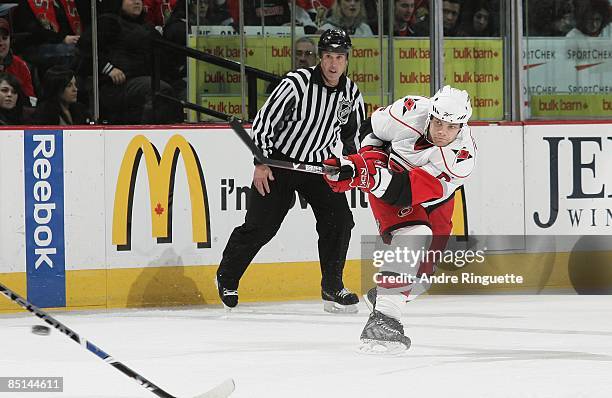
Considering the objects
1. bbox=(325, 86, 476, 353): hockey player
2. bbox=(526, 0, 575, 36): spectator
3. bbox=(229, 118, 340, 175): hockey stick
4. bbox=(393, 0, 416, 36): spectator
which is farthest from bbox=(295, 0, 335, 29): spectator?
bbox=(325, 86, 476, 353): hockey player

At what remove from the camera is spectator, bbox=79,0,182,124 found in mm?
5648

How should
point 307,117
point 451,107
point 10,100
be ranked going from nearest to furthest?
point 451,107 < point 307,117 < point 10,100

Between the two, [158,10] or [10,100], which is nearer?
[10,100]

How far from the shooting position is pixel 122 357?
13.8ft

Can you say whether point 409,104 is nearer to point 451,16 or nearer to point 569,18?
point 451,16

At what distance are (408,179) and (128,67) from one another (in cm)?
212

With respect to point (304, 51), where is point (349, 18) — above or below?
above

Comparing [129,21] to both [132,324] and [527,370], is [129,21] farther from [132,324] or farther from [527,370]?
[527,370]

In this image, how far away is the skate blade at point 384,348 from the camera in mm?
4199

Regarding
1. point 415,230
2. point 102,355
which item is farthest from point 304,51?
point 102,355

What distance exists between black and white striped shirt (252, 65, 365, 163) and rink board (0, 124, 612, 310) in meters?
0.46

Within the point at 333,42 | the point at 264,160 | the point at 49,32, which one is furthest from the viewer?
the point at 49,32

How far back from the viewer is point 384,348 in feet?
13.8

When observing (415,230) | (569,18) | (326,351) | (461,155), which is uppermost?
(569,18)
